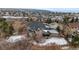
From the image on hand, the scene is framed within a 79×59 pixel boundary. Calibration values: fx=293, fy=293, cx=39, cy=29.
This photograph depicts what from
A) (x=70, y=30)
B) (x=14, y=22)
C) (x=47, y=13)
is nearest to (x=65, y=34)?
(x=70, y=30)

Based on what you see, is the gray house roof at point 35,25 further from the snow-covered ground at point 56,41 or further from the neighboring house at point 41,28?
the snow-covered ground at point 56,41

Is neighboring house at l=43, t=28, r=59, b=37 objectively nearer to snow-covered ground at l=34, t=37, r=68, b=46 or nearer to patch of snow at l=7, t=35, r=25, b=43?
snow-covered ground at l=34, t=37, r=68, b=46

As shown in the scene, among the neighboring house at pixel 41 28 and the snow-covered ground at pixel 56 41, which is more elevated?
the neighboring house at pixel 41 28

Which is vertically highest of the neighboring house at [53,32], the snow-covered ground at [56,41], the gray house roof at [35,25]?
the gray house roof at [35,25]

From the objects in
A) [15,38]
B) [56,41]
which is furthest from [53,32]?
[15,38]

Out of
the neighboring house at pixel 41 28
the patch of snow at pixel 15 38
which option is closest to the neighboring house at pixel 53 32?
the neighboring house at pixel 41 28

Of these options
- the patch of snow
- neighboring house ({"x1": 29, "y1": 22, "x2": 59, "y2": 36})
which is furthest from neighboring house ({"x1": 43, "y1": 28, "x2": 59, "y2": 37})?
the patch of snow

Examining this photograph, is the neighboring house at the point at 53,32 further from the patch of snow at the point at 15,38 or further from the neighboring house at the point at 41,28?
the patch of snow at the point at 15,38
